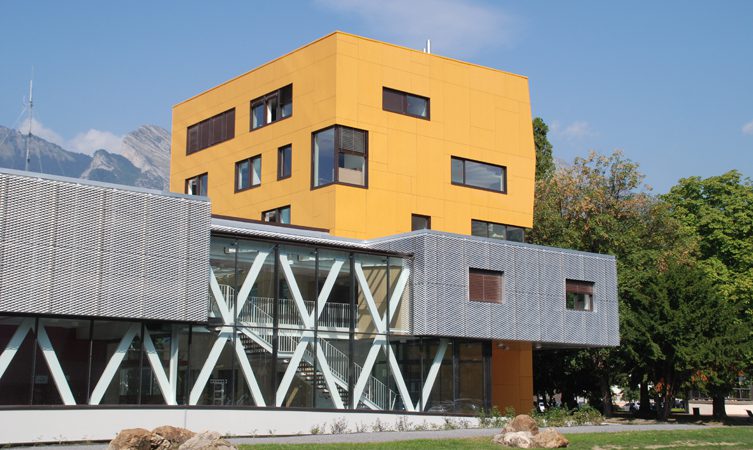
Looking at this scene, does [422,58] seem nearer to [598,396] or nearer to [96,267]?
[96,267]

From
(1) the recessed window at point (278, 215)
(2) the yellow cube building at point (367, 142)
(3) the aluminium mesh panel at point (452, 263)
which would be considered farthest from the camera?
(1) the recessed window at point (278, 215)

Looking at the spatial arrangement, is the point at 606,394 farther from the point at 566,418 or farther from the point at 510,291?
the point at 510,291

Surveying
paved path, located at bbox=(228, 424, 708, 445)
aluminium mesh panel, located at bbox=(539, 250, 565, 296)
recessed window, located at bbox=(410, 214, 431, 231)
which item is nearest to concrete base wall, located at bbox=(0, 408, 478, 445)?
paved path, located at bbox=(228, 424, 708, 445)

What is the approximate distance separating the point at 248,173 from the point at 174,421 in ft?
53.7

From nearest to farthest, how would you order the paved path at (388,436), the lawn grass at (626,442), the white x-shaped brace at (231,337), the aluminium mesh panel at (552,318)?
the lawn grass at (626,442) → the paved path at (388,436) → the white x-shaped brace at (231,337) → the aluminium mesh panel at (552,318)

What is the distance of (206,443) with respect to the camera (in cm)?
1909

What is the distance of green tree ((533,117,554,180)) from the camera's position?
6756 centimetres

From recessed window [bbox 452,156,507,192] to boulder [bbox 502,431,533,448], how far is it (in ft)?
58.0

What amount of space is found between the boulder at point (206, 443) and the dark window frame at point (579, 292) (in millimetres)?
20838

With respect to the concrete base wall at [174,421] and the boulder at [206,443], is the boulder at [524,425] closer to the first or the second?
the concrete base wall at [174,421]

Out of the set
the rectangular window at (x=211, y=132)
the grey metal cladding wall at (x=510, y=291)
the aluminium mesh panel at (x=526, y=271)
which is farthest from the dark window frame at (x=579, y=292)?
the rectangular window at (x=211, y=132)

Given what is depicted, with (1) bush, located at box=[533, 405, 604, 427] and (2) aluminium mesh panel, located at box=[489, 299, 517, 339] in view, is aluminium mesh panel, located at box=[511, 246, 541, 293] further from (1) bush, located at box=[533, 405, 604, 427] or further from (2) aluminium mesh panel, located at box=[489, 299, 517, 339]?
(1) bush, located at box=[533, 405, 604, 427]

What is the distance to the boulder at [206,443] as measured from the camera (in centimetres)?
1905

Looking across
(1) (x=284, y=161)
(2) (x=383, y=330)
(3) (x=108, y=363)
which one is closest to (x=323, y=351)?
(2) (x=383, y=330)
